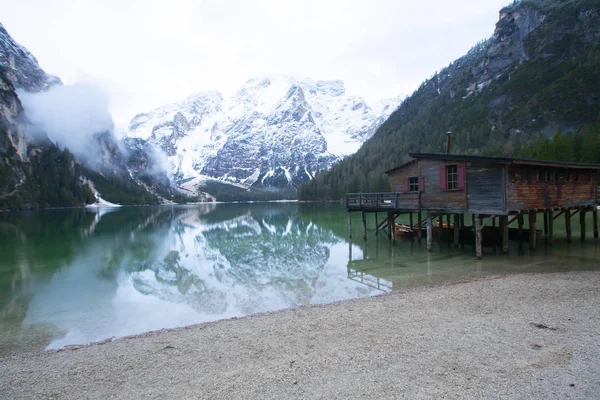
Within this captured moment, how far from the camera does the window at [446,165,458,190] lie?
75.3 feet

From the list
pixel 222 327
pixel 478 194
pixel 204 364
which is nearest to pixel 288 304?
pixel 222 327

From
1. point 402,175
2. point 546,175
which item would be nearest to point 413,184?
point 402,175

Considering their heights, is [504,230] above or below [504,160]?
below

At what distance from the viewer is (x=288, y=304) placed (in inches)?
575

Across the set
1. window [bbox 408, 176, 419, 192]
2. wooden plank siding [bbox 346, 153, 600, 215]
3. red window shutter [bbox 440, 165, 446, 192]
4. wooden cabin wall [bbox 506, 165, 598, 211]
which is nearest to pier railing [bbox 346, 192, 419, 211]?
wooden plank siding [bbox 346, 153, 600, 215]

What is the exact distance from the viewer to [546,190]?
76.6 ft

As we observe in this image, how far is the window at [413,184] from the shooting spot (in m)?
27.0

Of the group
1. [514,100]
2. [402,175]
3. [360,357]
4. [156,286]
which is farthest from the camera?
[514,100]

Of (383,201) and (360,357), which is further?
(383,201)

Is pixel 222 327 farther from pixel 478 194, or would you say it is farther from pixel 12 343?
pixel 478 194

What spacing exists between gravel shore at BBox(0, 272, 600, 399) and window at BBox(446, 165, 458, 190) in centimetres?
1174

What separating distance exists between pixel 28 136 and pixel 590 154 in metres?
244

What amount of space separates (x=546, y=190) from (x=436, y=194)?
7.15 metres

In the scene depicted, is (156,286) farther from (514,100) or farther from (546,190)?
(514,100)
